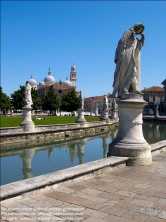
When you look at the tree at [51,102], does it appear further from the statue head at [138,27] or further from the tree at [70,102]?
the statue head at [138,27]

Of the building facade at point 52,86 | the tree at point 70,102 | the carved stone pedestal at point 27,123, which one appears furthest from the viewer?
the building facade at point 52,86

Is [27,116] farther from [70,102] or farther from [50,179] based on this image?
[70,102]

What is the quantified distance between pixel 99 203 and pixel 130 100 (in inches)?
155

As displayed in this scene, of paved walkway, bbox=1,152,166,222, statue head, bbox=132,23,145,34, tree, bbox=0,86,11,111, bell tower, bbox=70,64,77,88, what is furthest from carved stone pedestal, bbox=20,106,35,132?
bell tower, bbox=70,64,77,88

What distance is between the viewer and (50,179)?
4805mm

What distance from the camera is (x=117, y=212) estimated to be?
12.7 ft

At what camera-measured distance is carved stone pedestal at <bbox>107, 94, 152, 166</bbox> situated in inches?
288

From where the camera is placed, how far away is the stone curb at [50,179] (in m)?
4.12

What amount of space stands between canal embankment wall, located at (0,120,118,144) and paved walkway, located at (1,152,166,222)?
1504 centimetres

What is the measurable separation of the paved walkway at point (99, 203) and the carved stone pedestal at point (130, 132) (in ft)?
5.12

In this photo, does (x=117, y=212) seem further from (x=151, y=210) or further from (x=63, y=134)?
(x=63, y=134)

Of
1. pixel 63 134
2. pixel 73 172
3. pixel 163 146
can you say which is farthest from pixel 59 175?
pixel 63 134

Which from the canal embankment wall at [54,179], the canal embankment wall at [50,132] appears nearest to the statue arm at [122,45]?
the canal embankment wall at [54,179]

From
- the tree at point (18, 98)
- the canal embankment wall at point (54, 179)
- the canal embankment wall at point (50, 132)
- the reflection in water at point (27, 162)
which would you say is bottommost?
the reflection in water at point (27, 162)
